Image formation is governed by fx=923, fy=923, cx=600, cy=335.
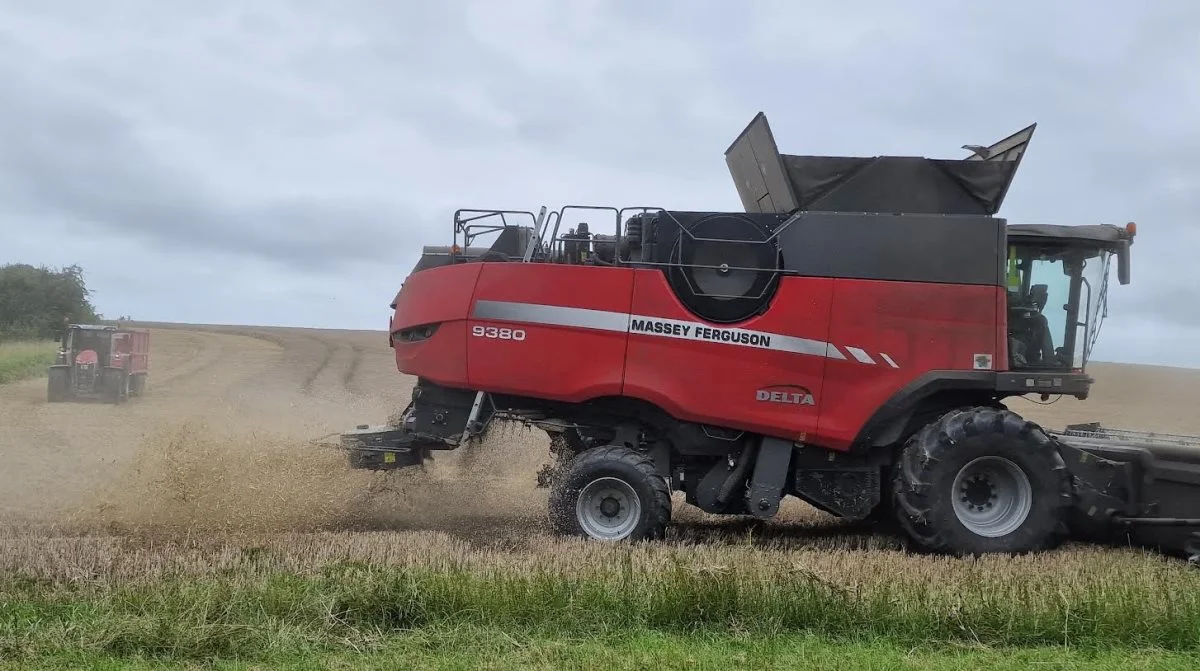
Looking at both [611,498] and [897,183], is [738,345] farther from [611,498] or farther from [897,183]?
[897,183]

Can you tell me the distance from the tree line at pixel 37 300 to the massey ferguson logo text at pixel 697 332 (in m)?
44.2

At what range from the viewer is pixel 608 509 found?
23.2 feet

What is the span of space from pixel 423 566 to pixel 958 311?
431 centimetres

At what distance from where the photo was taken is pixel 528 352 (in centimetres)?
720

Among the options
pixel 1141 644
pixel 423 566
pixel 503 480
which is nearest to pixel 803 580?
pixel 1141 644

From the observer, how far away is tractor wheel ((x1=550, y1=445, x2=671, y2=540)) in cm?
689

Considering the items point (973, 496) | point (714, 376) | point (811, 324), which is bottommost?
point (973, 496)

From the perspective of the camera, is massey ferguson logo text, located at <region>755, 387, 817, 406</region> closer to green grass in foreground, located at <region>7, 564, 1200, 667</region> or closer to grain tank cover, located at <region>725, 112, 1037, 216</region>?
grain tank cover, located at <region>725, 112, 1037, 216</region>

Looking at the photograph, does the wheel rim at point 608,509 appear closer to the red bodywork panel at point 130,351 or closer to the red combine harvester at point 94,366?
the red combine harvester at point 94,366

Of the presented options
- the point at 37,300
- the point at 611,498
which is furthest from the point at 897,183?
the point at 37,300

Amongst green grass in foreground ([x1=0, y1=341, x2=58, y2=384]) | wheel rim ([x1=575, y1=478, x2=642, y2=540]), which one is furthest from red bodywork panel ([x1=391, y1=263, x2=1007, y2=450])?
green grass in foreground ([x1=0, y1=341, x2=58, y2=384])

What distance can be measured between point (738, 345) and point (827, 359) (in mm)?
674

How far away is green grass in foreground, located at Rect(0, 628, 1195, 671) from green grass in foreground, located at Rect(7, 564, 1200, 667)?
0.02 m

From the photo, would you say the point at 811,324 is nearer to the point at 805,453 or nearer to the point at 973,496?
the point at 805,453
